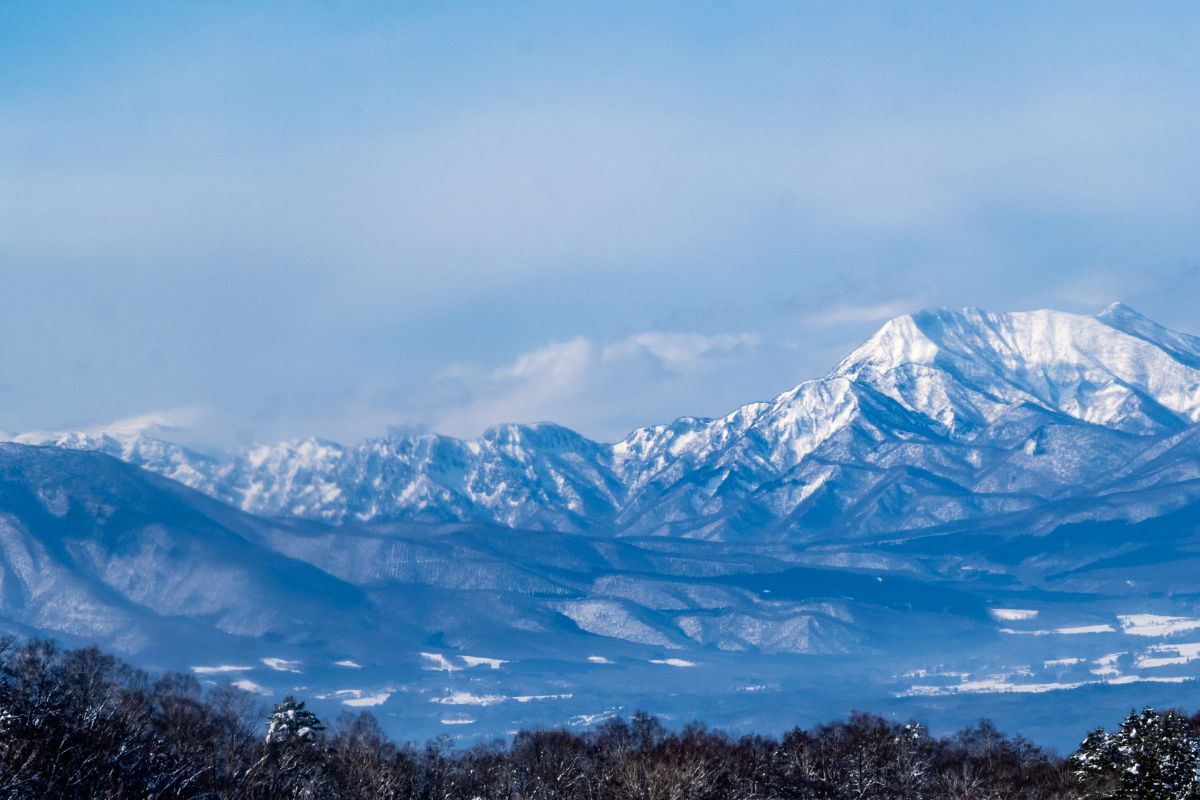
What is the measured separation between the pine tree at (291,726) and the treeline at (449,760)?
0.28 m

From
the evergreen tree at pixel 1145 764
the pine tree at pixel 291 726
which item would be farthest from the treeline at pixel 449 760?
the pine tree at pixel 291 726

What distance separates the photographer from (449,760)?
Answer: 146 metres

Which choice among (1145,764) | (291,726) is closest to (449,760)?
(291,726)

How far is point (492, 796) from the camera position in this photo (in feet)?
414

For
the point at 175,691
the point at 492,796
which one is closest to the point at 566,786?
the point at 492,796

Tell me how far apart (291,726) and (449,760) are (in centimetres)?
1427

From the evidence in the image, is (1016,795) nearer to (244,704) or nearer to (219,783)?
(219,783)

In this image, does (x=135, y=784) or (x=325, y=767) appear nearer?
(x=135, y=784)

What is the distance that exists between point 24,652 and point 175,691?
3659 centimetres

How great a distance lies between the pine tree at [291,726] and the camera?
139 metres

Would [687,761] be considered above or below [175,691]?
below

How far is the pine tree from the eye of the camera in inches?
5458

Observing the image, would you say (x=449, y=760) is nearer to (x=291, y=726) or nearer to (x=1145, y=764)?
(x=291, y=726)

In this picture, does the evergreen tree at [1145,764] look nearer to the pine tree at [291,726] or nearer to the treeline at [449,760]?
the treeline at [449,760]
